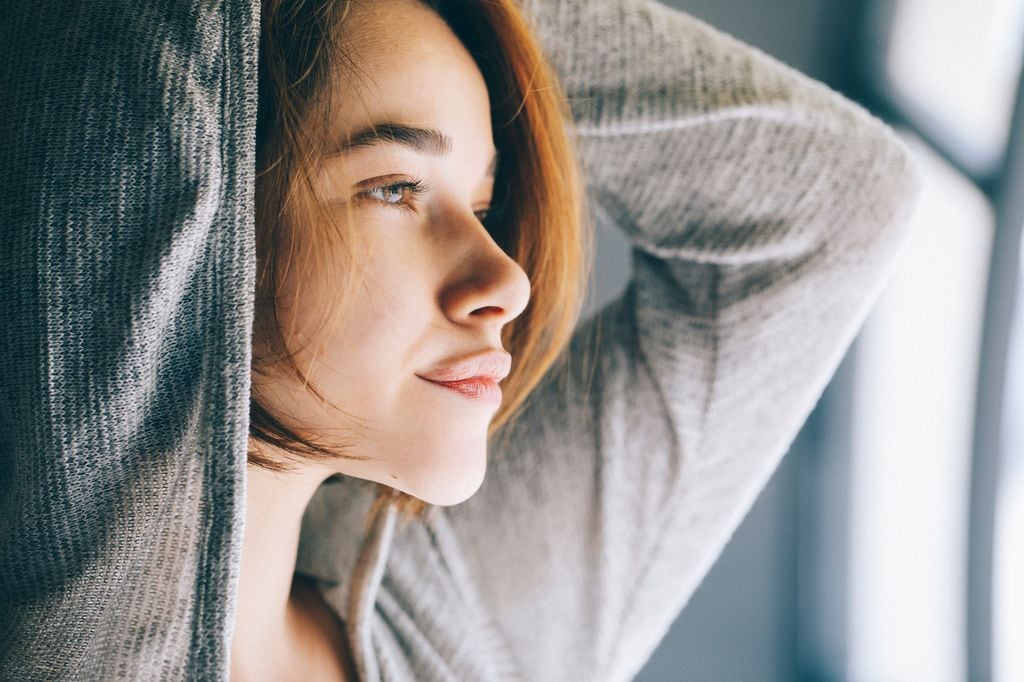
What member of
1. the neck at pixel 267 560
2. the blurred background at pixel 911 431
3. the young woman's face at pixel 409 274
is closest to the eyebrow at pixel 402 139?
the young woman's face at pixel 409 274

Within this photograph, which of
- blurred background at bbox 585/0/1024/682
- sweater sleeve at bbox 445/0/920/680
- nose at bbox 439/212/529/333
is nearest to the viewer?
nose at bbox 439/212/529/333

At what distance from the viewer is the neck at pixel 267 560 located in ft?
2.11

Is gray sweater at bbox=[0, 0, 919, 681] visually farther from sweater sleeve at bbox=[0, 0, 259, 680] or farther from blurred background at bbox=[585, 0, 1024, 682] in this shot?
blurred background at bbox=[585, 0, 1024, 682]

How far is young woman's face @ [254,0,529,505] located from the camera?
1.79 feet

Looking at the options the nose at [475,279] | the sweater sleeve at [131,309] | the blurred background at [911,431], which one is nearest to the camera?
the sweater sleeve at [131,309]

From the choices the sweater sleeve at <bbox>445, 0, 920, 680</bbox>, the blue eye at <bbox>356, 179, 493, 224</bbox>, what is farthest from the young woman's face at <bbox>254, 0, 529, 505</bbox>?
the sweater sleeve at <bbox>445, 0, 920, 680</bbox>

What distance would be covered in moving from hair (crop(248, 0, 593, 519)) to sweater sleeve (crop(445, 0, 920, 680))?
5 centimetres

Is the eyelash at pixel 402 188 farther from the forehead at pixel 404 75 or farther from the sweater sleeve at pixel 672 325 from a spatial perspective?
the sweater sleeve at pixel 672 325

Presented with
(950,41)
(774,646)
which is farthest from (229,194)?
(774,646)

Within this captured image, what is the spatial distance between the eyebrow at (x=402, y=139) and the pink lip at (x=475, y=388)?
6.6 inches

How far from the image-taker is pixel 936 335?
3.96 ft

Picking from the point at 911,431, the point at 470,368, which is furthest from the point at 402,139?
the point at 911,431

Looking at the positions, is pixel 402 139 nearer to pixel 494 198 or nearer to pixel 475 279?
pixel 475 279

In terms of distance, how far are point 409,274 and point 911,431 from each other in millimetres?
1006
